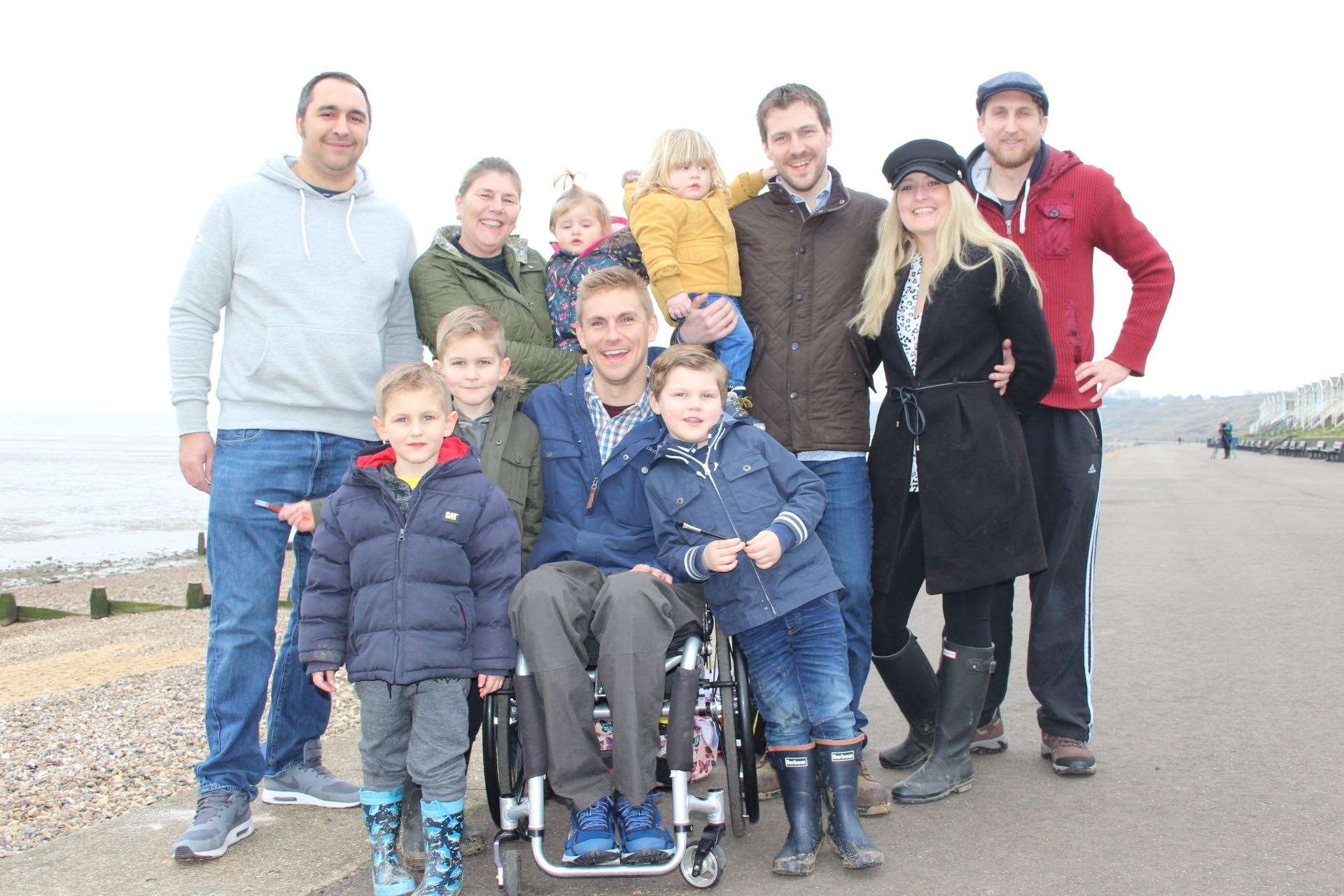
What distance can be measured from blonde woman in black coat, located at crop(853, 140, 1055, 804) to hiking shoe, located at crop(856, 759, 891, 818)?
111 millimetres

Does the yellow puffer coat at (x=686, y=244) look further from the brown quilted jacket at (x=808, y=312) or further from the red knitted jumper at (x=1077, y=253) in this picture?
the red knitted jumper at (x=1077, y=253)

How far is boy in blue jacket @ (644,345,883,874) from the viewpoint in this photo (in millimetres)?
3131

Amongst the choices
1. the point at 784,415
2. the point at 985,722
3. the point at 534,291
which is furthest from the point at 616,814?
the point at 534,291

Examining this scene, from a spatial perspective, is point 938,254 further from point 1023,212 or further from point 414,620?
point 414,620

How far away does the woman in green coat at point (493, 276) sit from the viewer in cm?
389

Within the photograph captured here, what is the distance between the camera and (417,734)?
3.02 m

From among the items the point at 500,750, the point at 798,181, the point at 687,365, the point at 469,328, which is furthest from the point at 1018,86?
the point at 500,750

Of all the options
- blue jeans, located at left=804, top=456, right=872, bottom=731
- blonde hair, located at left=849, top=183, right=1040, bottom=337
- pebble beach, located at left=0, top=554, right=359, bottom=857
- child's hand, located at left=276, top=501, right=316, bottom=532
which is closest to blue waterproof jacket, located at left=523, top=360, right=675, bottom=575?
blue jeans, located at left=804, top=456, right=872, bottom=731

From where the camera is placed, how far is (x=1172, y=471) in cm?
3588

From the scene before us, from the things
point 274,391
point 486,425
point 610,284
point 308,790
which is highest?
point 610,284

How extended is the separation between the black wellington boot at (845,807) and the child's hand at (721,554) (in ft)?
2.15

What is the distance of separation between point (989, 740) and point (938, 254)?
1985 mm

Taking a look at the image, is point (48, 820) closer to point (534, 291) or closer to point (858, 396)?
point (534, 291)

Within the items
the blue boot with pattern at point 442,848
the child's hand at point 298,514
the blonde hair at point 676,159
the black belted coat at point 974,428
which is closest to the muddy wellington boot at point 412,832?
the blue boot with pattern at point 442,848
